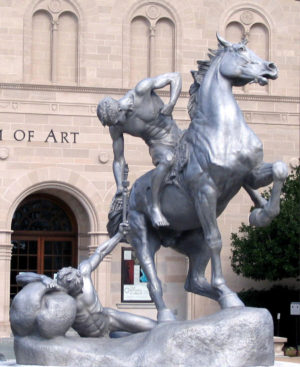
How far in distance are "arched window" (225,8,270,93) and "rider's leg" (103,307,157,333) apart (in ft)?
67.9

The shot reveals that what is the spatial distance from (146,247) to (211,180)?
3.87 feet

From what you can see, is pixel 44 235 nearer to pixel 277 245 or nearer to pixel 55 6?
pixel 55 6

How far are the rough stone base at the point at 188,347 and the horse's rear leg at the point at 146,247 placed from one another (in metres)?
0.97

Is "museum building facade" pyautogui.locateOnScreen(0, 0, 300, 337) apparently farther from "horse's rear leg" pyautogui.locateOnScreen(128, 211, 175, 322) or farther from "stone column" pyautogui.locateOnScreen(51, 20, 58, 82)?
"horse's rear leg" pyautogui.locateOnScreen(128, 211, 175, 322)

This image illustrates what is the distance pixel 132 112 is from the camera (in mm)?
10250

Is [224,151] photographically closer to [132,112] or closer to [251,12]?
[132,112]

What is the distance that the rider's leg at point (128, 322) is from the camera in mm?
9758

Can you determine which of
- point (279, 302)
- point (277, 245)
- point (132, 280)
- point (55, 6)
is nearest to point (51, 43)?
point (55, 6)

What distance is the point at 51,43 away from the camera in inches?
1130

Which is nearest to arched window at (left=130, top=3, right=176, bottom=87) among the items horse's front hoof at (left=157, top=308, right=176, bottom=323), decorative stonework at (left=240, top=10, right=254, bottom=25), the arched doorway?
decorative stonework at (left=240, top=10, right=254, bottom=25)

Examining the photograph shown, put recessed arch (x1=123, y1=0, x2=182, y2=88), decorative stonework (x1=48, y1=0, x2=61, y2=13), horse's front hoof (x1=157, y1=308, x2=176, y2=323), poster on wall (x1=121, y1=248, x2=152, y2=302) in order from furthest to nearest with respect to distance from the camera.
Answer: recessed arch (x1=123, y1=0, x2=182, y2=88) < decorative stonework (x1=48, y1=0, x2=61, y2=13) < poster on wall (x1=121, y1=248, x2=152, y2=302) < horse's front hoof (x1=157, y1=308, x2=176, y2=323)

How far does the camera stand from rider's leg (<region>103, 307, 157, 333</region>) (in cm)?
976

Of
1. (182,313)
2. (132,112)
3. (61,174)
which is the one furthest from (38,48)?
(132,112)

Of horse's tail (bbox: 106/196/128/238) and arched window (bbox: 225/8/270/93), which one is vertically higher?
arched window (bbox: 225/8/270/93)
